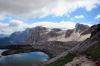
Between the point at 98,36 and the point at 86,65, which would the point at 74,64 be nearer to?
the point at 86,65

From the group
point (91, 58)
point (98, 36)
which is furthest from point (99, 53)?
point (98, 36)

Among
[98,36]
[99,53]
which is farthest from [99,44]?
[98,36]

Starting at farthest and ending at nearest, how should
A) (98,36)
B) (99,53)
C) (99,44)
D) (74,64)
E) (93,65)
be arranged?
(98,36), (99,44), (99,53), (74,64), (93,65)

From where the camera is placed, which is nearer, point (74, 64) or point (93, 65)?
point (93, 65)

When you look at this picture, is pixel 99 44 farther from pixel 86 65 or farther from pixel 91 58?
pixel 86 65

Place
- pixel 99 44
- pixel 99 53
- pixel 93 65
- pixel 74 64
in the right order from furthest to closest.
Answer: pixel 99 44, pixel 99 53, pixel 74 64, pixel 93 65

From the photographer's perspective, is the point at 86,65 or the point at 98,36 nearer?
the point at 86,65

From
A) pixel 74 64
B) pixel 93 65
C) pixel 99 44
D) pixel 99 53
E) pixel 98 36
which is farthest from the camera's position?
pixel 98 36

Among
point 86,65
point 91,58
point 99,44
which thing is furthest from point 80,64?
point 99,44

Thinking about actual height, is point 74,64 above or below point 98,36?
below
